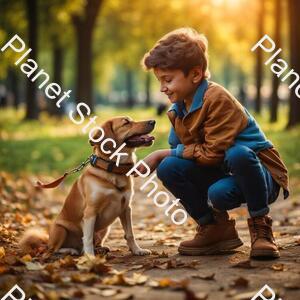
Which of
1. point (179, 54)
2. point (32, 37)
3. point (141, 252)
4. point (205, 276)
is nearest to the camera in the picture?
point (205, 276)

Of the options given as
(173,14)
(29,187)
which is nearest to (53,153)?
A: (29,187)

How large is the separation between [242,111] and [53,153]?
11.8m

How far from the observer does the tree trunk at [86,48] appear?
27.0m

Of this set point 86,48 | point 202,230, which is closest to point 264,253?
point 202,230

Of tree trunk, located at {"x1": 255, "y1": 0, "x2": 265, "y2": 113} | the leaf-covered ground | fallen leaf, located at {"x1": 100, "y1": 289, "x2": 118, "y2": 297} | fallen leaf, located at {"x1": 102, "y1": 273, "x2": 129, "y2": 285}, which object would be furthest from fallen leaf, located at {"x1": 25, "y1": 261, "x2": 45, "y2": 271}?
tree trunk, located at {"x1": 255, "y1": 0, "x2": 265, "y2": 113}

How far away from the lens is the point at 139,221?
341 inches

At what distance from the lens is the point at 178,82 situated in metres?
5.24

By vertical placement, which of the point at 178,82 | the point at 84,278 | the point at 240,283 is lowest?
the point at 240,283

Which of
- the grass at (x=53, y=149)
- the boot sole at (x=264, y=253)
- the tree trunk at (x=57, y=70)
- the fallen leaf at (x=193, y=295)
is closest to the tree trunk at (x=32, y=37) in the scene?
the grass at (x=53, y=149)

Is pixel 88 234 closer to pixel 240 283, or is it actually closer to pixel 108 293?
pixel 108 293

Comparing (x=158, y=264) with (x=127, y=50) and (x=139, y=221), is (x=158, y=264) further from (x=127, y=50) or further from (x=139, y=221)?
(x=127, y=50)

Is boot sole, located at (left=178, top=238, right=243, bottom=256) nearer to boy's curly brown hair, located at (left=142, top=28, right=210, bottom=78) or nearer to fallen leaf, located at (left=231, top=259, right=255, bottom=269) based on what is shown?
fallen leaf, located at (left=231, top=259, right=255, bottom=269)

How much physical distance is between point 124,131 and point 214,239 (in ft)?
3.94

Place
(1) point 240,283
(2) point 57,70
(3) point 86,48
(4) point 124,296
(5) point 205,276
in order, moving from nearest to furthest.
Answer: (4) point 124,296 < (1) point 240,283 < (5) point 205,276 < (3) point 86,48 < (2) point 57,70
